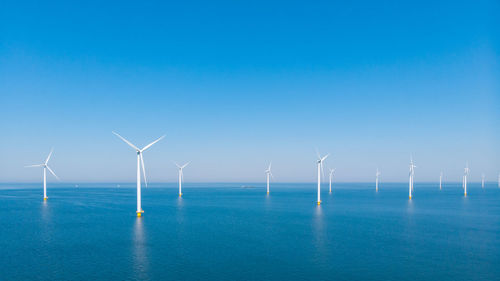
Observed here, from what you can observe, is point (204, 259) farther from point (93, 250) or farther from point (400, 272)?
point (400, 272)

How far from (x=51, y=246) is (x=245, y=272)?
3362 cm

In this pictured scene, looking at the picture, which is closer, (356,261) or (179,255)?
(356,261)

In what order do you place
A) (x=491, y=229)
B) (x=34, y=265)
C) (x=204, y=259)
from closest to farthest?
(x=34, y=265)
(x=204, y=259)
(x=491, y=229)

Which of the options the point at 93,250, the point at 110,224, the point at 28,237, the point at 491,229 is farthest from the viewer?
the point at 110,224

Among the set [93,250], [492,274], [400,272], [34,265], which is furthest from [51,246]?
[492,274]

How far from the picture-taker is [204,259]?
143 feet

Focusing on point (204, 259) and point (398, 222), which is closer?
point (204, 259)

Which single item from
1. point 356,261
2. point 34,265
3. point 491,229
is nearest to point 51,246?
point 34,265

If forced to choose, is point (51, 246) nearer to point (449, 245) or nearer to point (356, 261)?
point (356, 261)

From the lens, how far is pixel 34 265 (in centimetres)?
4062

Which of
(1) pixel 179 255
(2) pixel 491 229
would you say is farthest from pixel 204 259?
(2) pixel 491 229

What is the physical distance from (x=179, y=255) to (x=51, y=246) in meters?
22.2

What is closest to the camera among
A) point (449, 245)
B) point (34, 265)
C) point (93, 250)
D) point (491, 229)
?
point (34, 265)

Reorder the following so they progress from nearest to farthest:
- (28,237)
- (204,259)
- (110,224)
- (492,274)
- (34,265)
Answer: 1. (492,274)
2. (34,265)
3. (204,259)
4. (28,237)
5. (110,224)
